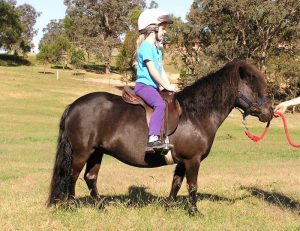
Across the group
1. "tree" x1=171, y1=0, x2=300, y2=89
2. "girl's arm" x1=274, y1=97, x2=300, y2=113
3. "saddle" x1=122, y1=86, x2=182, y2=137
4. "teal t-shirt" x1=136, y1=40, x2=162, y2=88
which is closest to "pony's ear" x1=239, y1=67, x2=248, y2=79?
"girl's arm" x1=274, y1=97, x2=300, y2=113

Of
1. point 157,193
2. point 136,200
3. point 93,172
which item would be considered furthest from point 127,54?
point 93,172

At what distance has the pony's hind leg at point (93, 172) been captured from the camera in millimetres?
7232

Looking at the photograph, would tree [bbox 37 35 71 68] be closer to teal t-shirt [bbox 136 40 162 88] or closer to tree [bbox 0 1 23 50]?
tree [bbox 0 1 23 50]

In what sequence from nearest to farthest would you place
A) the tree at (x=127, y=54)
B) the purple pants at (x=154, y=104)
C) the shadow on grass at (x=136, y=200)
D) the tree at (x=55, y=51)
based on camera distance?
1. the purple pants at (x=154, y=104)
2. the shadow on grass at (x=136, y=200)
3. the tree at (x=127, y=54)
4. the tree at (x=55, y=51)

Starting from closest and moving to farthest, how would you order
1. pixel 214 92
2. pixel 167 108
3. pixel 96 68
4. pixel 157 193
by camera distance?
pixel 167 108 < pixel 214 92 < pixel 157 193 < pixel 96 68

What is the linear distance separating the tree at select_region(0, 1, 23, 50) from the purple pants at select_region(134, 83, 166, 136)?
228 feet

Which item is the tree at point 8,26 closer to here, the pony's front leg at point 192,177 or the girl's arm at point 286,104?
the pony's front leg at point 192,177

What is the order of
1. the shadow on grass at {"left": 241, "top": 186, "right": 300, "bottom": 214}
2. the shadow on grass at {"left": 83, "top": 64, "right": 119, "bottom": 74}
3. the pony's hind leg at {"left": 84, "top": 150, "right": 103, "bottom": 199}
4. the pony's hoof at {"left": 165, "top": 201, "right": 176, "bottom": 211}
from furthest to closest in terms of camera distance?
the shadow on grass at {"left": 83, "top": 64, "right": 119, "bottom": 74} → the shadow on grass at {"left": 241, "top": 186, "right": 300, "bottom": 214} → the pony's hind leg at {"left": 84, "top": 150, "right": 103, "bottom": 199} → the pony's hoof at {"left": 165, "top": 201, "right": 176, "bottom": 211}

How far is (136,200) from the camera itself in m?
7.98

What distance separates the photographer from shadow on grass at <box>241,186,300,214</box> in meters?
7.55

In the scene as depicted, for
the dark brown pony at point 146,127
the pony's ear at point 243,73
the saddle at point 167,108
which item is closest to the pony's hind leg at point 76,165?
the dark brown pony at point 146,127

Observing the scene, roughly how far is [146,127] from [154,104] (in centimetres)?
40

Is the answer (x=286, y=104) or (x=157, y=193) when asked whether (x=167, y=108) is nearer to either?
(x=286, y=104)

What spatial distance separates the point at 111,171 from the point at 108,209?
19.1 ft
